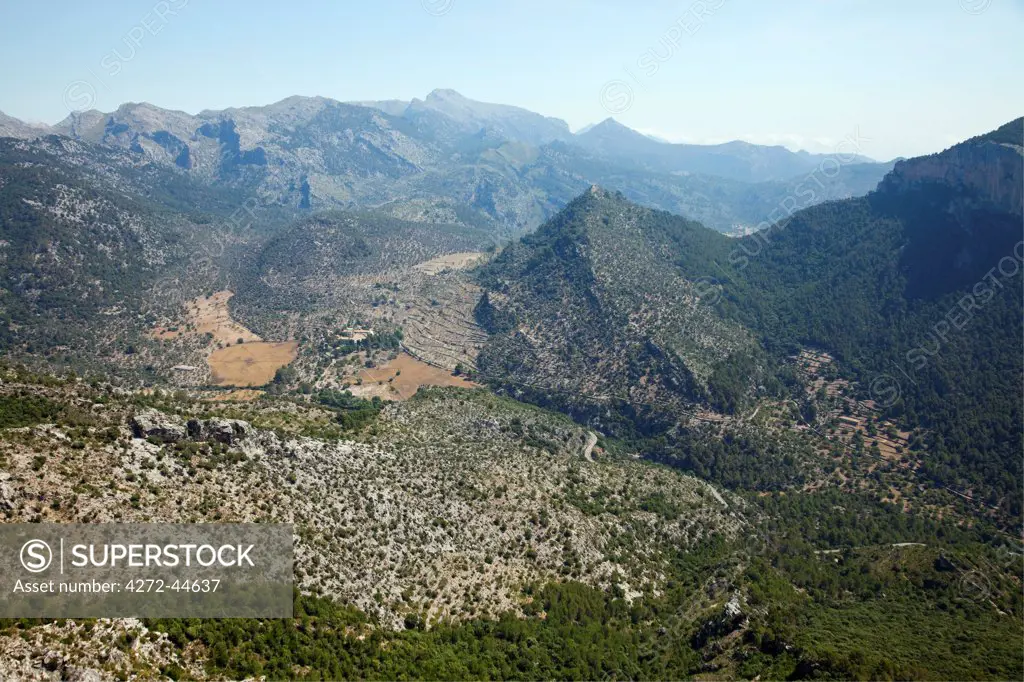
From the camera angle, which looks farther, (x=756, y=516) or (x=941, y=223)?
(x=941, y=223)

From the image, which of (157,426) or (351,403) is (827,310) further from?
(157,426)

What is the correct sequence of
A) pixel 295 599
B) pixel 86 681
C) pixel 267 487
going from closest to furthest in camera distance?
pixel 86 681
pixel 295 599
pixel 267 487

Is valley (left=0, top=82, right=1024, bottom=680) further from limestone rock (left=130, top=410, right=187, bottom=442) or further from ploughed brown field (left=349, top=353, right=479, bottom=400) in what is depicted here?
ploughed brown field (left=349, top=353, right=479, bottom=400)

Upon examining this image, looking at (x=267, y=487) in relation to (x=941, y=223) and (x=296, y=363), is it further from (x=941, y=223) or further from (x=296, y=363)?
(x=941, y=223)

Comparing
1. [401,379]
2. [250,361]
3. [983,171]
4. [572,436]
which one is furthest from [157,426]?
[983,171]

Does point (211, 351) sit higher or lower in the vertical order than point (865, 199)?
lower

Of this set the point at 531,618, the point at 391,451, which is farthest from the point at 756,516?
the point at 391,451
